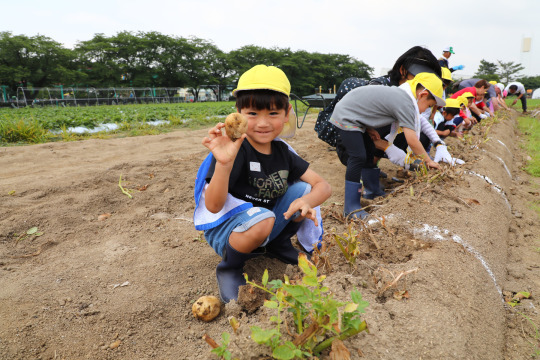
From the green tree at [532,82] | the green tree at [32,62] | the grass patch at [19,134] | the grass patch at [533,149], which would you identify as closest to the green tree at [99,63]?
the green tree at [32,62]

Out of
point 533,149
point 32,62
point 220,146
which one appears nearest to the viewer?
point 220,146

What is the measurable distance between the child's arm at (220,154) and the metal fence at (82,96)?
83.0 feet

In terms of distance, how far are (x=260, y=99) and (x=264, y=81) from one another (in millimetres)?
89

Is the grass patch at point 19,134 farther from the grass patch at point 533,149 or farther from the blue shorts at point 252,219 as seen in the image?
the grass patch at point 533,149

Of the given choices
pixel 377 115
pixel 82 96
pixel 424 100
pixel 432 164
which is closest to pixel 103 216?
pixel 377 115

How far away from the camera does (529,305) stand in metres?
1.79

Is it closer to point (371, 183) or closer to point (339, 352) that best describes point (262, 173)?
point (339, 352)

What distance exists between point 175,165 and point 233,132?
3.07 meters

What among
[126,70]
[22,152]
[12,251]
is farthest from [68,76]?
[12,251]

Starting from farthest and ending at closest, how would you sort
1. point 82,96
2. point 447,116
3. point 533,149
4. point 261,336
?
1. point 82,96
2. point 533,149
3. point 447,116
4. point 261,336

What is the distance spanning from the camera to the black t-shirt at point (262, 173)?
5.75 feet

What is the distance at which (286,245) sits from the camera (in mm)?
2014

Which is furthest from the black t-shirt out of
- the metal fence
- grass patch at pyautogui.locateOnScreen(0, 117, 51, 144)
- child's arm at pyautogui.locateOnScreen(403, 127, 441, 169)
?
the metal fence

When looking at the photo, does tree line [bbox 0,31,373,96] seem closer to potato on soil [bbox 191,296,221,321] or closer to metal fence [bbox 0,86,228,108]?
metal fence [bbox 0,86,228,108]
